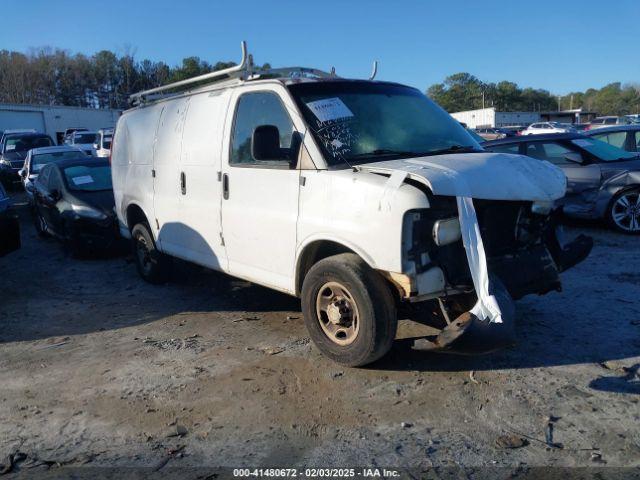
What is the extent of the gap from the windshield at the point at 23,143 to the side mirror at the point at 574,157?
19.3 meters

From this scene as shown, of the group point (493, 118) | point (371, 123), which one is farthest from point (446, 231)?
point (493, 118)

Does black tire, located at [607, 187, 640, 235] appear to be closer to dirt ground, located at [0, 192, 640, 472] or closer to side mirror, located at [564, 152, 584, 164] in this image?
side mirror, located at [564, 152, 584, 164]

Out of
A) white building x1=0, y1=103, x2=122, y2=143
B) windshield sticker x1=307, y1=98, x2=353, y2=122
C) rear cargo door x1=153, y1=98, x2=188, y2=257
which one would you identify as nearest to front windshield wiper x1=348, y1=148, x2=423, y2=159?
windshield sticker x1=307, y1=98, x2=353, y2=122

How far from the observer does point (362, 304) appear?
12.5 ft

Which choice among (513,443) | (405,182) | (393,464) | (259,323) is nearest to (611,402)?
(513,443)

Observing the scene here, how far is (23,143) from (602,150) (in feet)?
66.3

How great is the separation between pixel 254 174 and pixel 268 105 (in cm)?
59

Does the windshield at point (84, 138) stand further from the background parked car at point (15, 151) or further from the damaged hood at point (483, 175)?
the damaged hood at point (483, 175)

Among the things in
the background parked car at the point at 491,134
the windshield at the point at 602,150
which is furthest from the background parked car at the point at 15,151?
the background parked car at the point at 491,134

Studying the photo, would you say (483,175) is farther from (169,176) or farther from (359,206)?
(169,176)

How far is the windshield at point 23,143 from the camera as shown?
20969mm

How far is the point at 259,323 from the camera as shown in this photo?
5.36 metres

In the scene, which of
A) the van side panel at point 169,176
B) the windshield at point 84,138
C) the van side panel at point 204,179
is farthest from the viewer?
the windshield at point 84,138

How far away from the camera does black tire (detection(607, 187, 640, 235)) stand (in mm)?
8273
